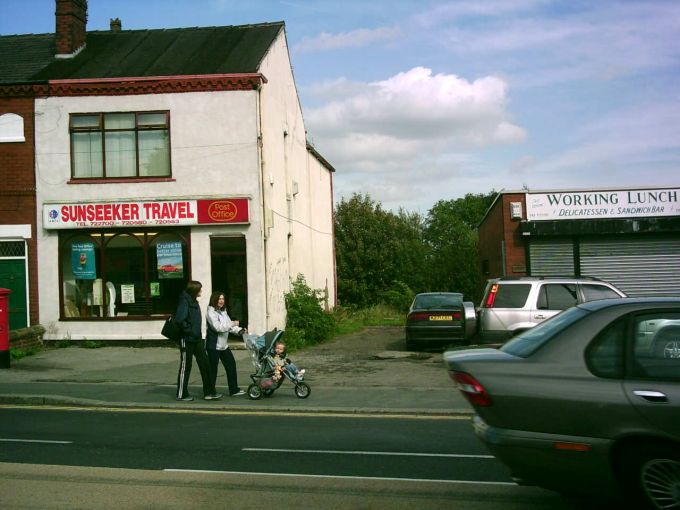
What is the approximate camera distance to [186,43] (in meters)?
21.8

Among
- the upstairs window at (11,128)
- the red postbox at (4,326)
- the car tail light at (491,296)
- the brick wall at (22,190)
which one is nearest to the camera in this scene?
the car tail light at (491,296)

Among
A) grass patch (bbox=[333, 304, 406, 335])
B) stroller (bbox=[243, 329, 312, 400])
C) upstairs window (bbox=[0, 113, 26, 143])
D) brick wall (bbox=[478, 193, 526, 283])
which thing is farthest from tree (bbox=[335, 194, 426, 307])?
stroller (bbox=[243, 329, 312, 400])

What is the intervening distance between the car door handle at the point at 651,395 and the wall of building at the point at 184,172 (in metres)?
14.6

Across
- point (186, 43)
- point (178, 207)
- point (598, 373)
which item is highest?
point (186, 43)

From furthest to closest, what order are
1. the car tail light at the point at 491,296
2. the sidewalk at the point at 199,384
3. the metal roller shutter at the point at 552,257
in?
the metal roller shutter at the point at 552,257 < the car tail light at the point at 491,296 < the sidewalk at the point at 199,384

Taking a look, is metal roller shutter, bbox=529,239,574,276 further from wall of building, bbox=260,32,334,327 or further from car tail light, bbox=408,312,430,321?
wall of building, bbox=260,32,334,327

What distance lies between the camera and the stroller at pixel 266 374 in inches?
467

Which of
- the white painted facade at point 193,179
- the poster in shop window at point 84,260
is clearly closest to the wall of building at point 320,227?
the white painted facade at point 193,179

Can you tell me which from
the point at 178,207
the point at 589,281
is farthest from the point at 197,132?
the point at 589,281

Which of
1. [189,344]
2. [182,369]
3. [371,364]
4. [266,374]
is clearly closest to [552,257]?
[371,364]

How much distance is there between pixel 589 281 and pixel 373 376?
4753mm

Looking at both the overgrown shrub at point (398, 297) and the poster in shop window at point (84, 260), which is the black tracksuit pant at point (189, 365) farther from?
the overgrown shrub at point (398, 297)

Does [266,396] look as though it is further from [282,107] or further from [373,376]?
[282,107]

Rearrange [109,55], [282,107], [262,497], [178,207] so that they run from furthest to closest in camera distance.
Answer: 1. [282,107]
2. [109,55]
3. [178,207]
4. [262,497]
